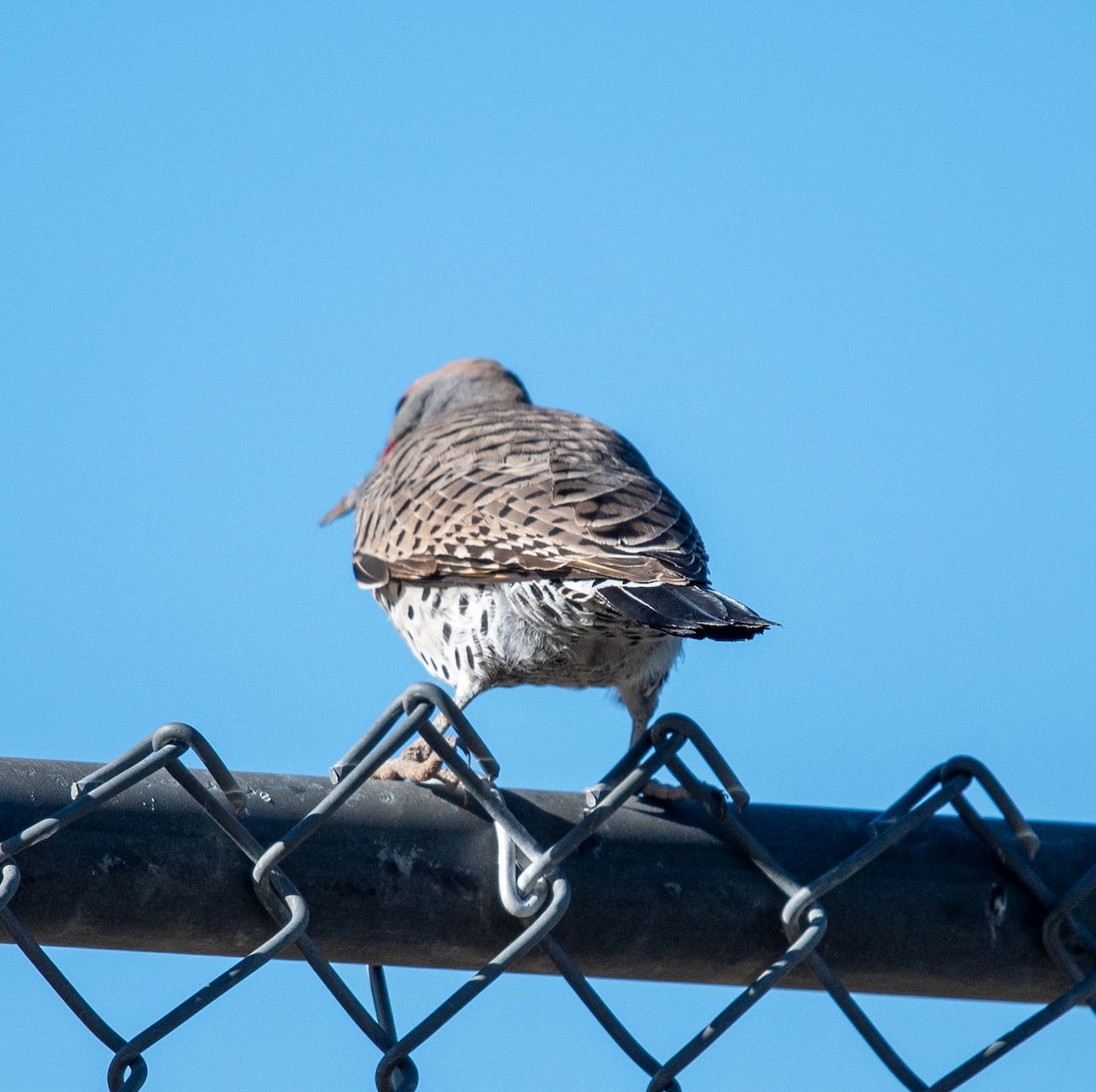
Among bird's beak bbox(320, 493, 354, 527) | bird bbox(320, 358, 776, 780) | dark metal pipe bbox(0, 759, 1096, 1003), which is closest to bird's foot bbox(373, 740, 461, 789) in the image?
bird bbox(320, 358, 776, 780)

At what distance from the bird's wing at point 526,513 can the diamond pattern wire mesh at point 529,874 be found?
129cm

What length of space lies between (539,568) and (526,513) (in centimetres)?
30

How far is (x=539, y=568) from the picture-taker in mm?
3926

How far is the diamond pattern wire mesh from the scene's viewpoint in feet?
5.57

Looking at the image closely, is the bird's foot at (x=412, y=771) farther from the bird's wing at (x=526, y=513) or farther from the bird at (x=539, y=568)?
the bird's wing at (x=526, y=513)

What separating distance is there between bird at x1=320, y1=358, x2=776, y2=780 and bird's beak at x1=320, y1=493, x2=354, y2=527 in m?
1.87

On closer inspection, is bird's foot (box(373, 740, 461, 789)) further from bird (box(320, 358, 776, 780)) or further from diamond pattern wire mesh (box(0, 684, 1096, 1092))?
diamond pattern wire mesh (box(0, 684, 1096, 1092))

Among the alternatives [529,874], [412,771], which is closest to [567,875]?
[529,874]

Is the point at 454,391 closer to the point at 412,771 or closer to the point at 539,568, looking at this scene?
the point at 539,568

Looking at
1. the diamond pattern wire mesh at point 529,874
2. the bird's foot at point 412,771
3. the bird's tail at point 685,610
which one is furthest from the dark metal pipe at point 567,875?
the bird's foot at point 412,771

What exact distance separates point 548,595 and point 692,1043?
2062mm

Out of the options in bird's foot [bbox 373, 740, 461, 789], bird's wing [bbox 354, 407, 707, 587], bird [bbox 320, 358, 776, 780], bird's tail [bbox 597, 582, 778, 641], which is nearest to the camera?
bird's tail [bbox 597, 582, 778, 641]

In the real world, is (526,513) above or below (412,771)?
above

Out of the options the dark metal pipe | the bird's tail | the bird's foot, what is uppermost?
the bird's tail
